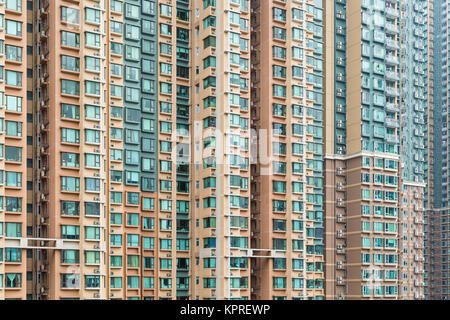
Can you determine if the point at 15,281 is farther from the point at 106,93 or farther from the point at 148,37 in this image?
the point at 148,37

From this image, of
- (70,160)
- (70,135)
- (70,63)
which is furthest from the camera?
(70,63)

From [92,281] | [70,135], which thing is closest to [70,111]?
[70,135]

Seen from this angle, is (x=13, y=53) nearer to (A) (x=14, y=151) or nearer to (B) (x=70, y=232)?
(A) (x=14, y=151)

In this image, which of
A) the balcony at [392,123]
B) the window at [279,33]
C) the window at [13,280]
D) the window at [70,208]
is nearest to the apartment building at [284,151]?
the window at [279,33]

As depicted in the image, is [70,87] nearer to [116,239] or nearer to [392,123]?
[116,239]

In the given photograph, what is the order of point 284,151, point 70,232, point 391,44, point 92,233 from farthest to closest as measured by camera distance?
point 391,44, point 284,151, point 92,233, point 70,232

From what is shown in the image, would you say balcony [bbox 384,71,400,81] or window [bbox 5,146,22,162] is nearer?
window [bbox 5,146,22,162]

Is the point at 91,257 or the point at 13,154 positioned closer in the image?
the point at 13,154

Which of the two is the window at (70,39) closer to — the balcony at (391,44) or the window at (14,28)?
the window at (14,28)

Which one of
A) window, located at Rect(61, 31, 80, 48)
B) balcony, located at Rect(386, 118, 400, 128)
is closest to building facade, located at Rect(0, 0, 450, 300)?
window, located at Rect(61, 31, 80, 48)

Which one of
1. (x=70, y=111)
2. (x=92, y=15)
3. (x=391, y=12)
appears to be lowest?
(x=70, y=111)

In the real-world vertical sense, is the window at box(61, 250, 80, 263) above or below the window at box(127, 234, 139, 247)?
below

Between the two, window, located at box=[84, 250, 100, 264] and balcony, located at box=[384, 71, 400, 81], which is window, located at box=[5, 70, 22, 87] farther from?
balcony, located at box=[384, 71, 400, 81]

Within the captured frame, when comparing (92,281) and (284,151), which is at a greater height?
(284,151)
